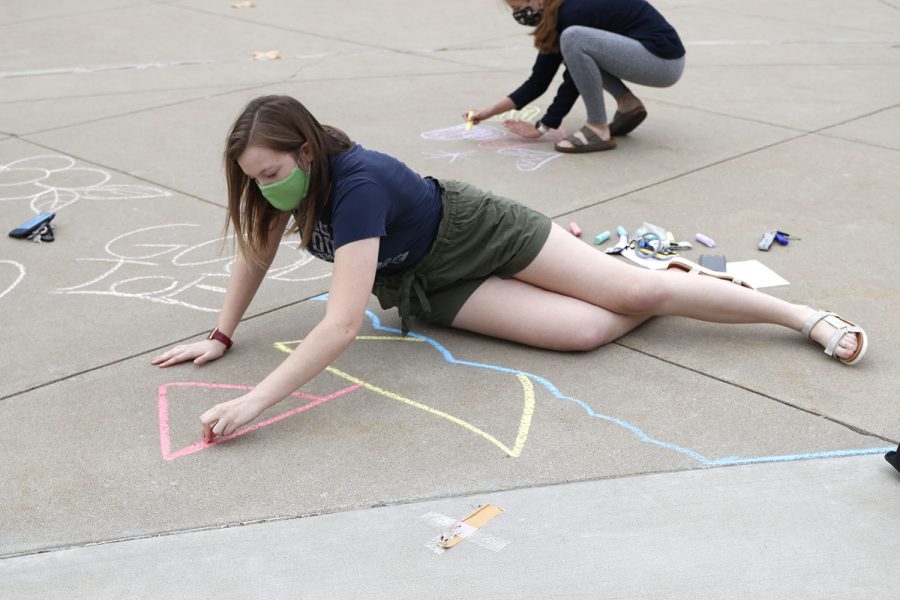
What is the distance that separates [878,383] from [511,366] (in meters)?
1.13

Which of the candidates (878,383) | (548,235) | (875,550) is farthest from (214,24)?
(875,550)

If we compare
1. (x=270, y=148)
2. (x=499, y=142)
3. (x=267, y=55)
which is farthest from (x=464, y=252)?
(x=267, y=55)

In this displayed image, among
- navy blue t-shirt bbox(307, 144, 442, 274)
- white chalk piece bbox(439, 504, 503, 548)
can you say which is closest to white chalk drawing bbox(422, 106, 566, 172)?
navy blue t-shirt bbox(307, 144, 442, 274)

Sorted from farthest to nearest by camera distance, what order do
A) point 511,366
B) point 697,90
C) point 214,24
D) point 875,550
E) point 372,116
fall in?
point 214,24 → point 697,90 → point 372,116 → point 511,366 → point 875,550

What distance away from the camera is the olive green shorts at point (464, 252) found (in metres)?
3.37

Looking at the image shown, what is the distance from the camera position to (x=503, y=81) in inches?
283

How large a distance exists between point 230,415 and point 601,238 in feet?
6.86

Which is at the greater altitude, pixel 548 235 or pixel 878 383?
pixel 548 235

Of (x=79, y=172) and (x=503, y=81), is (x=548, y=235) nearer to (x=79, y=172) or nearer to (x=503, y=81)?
(x=79, y=172)

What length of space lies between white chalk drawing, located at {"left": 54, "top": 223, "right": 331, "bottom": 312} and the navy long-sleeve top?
1922mm

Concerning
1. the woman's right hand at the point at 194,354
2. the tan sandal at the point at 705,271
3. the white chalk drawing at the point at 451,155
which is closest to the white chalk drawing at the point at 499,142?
the white chalk drawing at the point at 451,155

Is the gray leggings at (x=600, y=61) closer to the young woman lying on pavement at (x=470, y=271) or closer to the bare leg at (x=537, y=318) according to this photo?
the young woman lying on pavement at (x=470, y=271)

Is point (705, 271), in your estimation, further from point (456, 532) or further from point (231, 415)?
point (231, 415)

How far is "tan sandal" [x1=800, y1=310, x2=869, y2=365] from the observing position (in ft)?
10.5
